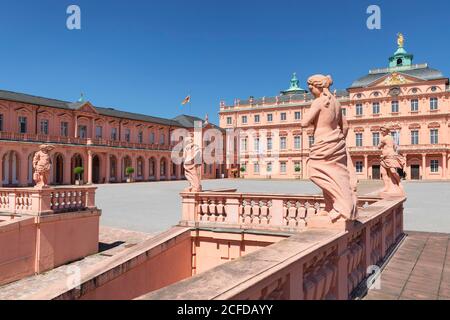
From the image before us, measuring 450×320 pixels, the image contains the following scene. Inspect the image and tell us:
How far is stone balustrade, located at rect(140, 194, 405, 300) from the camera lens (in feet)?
6.95

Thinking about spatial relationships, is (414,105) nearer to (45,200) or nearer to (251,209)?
(251,209)

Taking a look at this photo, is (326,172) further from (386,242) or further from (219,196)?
(219,196)

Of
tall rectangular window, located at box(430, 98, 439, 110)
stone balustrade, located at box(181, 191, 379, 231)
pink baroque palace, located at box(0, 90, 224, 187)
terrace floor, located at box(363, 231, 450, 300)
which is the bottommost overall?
terrace floor, located at box(363, 231, 450, 300)

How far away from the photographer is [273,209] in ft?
25.0

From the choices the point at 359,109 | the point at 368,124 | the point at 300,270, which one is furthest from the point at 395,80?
the point at 300,270

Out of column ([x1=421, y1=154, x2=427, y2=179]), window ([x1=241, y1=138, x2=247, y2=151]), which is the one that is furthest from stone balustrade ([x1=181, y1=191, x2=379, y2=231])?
window ([x1=241, y1=138, x2=247, y2=151])

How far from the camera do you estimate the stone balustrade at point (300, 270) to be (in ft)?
6.95

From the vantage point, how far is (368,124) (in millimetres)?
54344

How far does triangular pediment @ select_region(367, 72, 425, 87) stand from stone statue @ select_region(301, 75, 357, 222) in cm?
5333

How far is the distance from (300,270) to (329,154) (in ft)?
5.72

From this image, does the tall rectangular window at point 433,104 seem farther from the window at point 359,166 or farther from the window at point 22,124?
the window at point 22,124

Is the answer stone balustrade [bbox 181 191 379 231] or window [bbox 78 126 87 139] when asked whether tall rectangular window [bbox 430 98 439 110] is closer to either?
window [bbox 78 126 87 139]

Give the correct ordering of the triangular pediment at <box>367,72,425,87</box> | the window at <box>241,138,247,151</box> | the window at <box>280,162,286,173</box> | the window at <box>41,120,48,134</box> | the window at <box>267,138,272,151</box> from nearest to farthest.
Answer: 1. the window at <box>41,120,48,134</box>
2. the triangular pediment at <box>367,72,425,87</box>
3. the window at <box>280,162,286,173</box>
4. the window at <box>267,138,272,151</box>
5. the window at <box>241,138,247,151</box>
